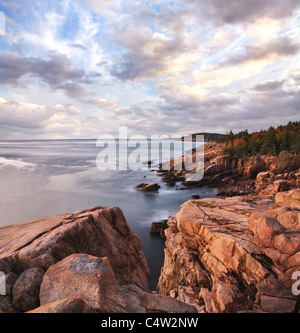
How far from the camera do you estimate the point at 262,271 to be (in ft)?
28.7

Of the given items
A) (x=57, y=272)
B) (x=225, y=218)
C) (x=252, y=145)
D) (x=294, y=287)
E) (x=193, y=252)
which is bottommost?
(x=193, y=252)

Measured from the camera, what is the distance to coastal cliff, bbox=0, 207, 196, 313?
4969 mm

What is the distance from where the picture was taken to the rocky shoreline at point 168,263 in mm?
5262

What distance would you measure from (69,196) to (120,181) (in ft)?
60.3

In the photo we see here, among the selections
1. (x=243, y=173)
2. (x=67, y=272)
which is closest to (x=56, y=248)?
(x=67, y=272)

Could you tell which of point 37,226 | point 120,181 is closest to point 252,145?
point 120,181

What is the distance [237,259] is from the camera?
1001 cm

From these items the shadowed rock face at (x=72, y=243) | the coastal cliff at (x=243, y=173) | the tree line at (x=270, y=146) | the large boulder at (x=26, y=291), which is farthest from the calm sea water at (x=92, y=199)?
the tree line at (x=270, y=146)

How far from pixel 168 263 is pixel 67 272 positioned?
13.3 m

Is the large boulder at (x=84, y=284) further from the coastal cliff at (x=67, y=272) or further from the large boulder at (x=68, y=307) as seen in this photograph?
the large boulder at (x=68, y=307)

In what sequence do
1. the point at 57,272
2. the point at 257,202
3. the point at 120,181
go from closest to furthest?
the point at 57,272, the point at 257,202, the point at 120,181

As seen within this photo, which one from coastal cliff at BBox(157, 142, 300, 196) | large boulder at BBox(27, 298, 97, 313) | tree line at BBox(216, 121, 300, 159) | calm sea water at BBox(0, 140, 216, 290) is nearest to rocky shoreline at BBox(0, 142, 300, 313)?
large boulder at BBox(27, 298, 97, 313)

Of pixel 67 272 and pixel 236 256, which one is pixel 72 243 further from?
pixel 236 256

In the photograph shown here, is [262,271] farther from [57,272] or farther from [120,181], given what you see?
[120,181]
